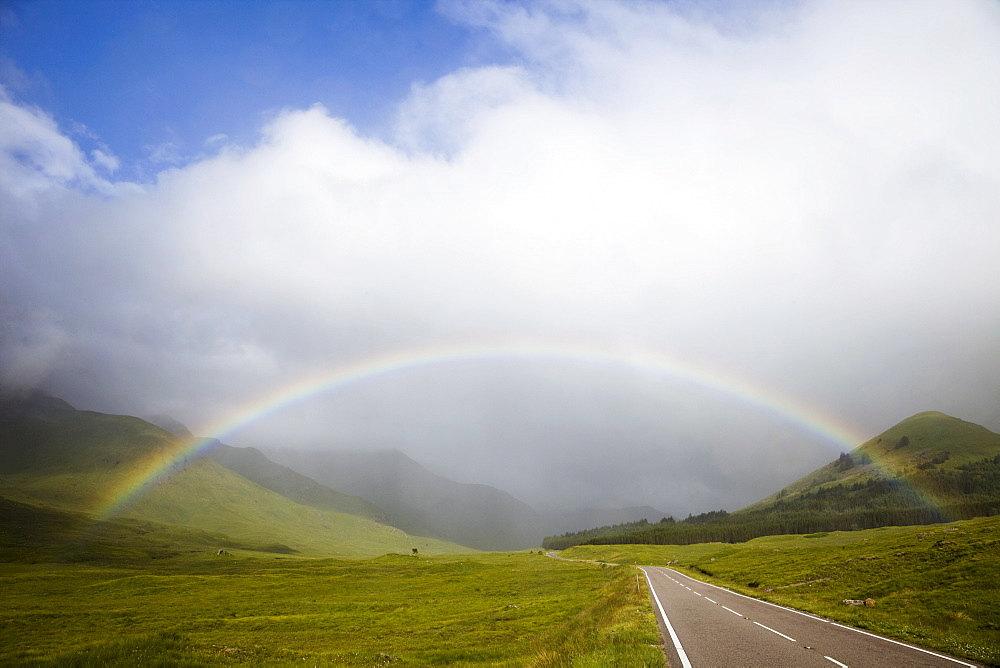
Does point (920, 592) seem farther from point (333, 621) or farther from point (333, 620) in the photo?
point (333, 620)

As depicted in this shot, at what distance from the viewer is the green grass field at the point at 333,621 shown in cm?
1977

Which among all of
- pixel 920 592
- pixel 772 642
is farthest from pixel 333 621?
pixel 920 592

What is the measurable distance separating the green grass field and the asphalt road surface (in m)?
1.46

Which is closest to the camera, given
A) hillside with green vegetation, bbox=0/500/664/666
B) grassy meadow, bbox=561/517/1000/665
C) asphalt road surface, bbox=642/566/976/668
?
asphalt road surface, bbox=642/566/976/668

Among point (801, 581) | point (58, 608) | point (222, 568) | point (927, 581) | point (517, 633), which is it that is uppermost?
point (927, 581)

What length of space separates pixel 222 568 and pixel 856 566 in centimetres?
14983

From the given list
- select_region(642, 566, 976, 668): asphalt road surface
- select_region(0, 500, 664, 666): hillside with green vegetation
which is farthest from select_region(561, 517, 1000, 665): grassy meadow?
select_region(0, 500, 664, 666): hillside with green vegetation

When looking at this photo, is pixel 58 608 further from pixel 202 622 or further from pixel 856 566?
pixel 856 566

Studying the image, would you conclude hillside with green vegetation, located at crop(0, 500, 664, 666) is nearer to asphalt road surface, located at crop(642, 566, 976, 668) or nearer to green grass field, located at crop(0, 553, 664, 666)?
green grass field, located at crop(0, 553, 664, 666)

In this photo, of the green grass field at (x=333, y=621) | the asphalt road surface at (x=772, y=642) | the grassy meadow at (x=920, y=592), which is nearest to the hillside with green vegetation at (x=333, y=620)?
the green grass field at (x=333, y=621)

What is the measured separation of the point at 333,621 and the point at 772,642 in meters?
41.0

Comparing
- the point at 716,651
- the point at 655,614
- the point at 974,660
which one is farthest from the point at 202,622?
the point at 974,660

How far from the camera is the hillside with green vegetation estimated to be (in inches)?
776

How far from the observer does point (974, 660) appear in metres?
16.1
